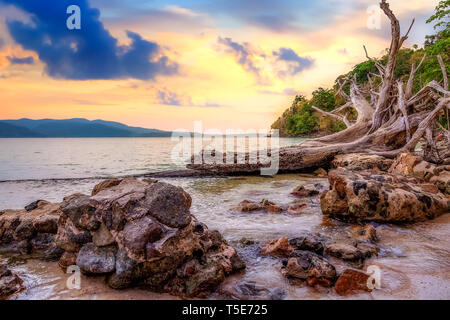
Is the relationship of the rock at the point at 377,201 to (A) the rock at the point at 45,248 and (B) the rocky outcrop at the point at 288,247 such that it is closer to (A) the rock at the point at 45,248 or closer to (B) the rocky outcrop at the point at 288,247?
(B) the rocky outcrop at the point at 288,247

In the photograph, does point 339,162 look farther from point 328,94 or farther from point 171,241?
point 328,94

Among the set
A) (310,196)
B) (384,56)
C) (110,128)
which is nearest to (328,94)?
(384,56)

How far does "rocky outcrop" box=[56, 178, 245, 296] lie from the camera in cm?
316

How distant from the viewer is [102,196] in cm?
397

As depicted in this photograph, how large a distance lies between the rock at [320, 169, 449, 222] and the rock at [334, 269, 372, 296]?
265 centimetres

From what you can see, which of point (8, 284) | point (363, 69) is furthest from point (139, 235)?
point (363, 69)

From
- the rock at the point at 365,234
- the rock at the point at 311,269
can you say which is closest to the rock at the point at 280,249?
the rock at the point at 311,269

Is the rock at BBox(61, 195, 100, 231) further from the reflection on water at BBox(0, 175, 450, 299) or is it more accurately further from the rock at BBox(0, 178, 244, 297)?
the reflection on water at BBox(0, 175, 450, 299)

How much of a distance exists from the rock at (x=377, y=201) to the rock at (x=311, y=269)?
2.44 m

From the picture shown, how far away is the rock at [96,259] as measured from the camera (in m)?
3.27

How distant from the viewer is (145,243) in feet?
10.6

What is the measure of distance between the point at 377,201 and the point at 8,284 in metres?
5.79

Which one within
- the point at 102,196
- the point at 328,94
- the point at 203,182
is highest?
the point at 328,94
